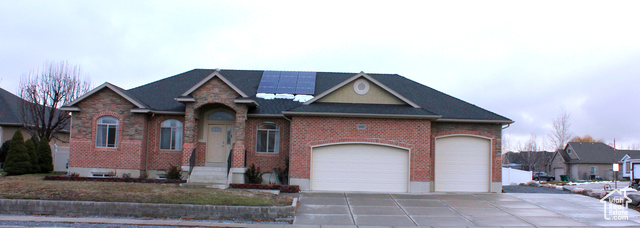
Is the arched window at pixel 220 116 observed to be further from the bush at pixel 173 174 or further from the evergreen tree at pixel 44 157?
the evergreen tree at pixel 44 157

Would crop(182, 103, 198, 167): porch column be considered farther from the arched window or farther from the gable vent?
the gable vent

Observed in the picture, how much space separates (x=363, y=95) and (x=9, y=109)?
2268cm

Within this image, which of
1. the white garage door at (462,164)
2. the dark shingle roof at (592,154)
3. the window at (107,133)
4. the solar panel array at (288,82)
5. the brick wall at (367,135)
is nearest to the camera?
the brick wall at (367,135)

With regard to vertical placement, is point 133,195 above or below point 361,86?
below

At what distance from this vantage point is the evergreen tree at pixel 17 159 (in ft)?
68.8

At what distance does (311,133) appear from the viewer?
19062mm

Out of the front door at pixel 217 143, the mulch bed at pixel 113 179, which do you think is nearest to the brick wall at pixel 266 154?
the front door at pixel 217 143

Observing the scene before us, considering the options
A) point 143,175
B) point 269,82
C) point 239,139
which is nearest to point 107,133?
point 143,175

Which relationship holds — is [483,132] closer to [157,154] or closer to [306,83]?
[306,83]

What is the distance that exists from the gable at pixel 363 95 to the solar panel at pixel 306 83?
11.1ft

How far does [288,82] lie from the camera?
947 inches

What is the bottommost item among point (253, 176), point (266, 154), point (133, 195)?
point (133, 195)

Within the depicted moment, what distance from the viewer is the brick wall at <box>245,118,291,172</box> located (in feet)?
67.9

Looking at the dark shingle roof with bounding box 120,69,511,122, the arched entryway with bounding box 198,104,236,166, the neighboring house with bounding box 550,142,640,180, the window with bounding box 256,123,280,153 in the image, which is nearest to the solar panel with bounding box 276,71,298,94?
the dark shingle roof with bounding box 120,69,511,122
